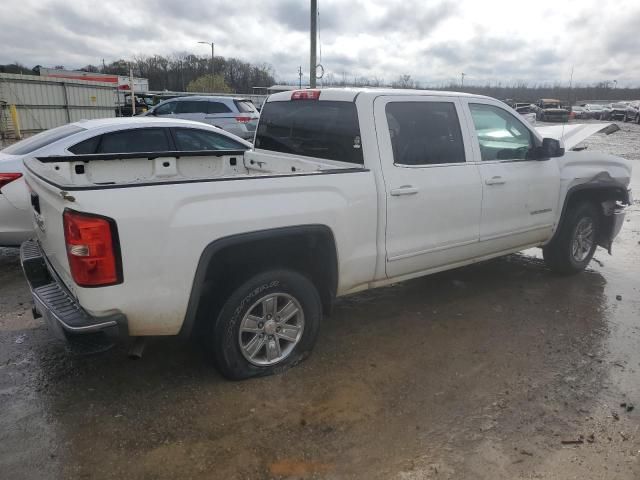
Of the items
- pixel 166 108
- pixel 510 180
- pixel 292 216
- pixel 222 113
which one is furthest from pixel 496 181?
pixel 166 108

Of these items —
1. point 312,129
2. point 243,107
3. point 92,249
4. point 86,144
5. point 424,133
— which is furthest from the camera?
point 243,107

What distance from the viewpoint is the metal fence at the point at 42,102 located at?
60.7 ft

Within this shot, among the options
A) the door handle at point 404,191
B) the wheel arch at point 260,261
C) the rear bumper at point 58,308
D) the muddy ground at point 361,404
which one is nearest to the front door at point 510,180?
the muddy ground at point 361,404

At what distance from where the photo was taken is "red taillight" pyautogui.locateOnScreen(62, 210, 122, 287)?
261cm

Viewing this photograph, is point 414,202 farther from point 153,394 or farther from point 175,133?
point 175,133

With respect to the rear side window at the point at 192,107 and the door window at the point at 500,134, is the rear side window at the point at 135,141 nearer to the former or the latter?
the door window at the point at 500,134

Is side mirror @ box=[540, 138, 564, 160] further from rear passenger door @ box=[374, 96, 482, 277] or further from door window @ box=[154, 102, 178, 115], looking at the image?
door window @ box=[154, 102, 178, 115]

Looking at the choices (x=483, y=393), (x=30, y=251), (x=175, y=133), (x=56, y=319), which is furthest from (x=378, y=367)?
(x=175, y=133)

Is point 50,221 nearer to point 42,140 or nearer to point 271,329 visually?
point 271,329

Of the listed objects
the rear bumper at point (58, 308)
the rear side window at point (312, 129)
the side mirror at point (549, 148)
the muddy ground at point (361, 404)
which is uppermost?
the rear side window at point (312, 129)

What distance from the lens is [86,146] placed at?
5918 millimetres

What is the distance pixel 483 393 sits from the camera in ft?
11.2

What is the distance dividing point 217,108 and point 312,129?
1186 cm

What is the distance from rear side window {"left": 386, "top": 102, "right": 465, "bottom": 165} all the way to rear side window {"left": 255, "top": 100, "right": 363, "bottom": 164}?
306 millimetres
